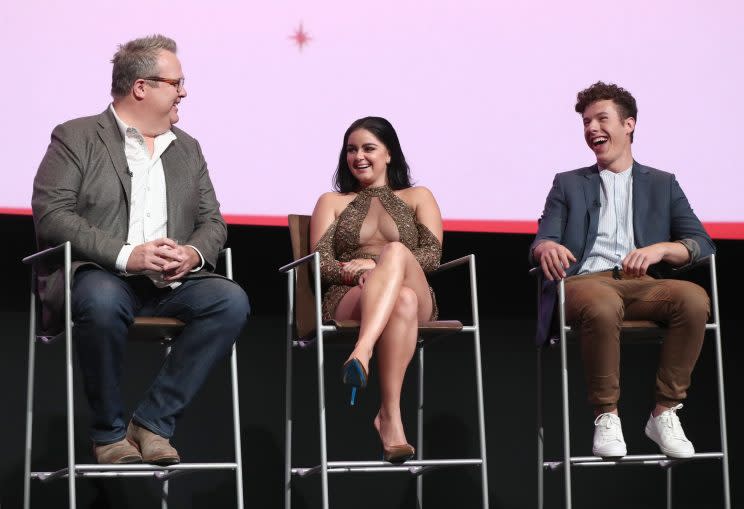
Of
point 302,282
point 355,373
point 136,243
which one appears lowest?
point 355,373

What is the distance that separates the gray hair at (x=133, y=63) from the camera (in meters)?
3.17

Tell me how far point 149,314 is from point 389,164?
103 centimetres

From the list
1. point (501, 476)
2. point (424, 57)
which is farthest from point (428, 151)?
point (501, 476)

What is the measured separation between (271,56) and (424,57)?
1.71 feet

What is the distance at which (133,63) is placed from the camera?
3176 millimetres

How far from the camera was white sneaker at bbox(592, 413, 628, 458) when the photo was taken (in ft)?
10.4

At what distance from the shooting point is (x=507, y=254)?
13.3 ft

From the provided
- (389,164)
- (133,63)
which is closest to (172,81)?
(133,63)

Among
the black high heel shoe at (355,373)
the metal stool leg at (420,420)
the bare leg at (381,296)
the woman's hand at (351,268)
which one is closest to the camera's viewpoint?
the black high heel shoe at (355,373)

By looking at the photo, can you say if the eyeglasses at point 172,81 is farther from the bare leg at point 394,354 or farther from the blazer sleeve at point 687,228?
the blazer sleeve at point 687,228

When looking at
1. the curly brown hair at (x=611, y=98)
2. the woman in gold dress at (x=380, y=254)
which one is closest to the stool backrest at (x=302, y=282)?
the woman in gold dress at (x=380, y=254)

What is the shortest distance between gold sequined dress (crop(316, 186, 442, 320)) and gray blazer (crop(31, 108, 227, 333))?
359 mm

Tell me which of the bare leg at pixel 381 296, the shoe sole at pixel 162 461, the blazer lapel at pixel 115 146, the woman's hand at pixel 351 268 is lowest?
the shoe sole at pixel 162 461

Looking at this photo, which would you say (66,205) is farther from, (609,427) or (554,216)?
(609,427)
